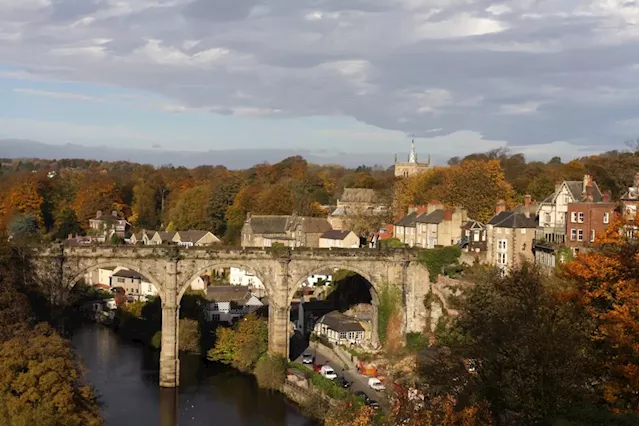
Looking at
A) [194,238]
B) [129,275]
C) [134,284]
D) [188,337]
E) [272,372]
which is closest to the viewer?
[272,372]

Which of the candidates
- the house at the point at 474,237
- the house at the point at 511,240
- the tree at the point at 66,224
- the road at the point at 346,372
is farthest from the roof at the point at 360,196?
the house at the point at 511,240

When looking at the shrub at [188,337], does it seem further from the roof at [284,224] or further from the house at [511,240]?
the roof at [284,224]

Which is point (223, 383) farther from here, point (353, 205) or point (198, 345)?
point (353, 205)

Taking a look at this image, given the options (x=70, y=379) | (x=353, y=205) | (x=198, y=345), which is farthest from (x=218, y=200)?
(x=70, y=379)

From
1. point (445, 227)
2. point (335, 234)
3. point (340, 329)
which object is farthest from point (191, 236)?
point (445, 227)

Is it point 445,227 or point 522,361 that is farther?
point 445,227

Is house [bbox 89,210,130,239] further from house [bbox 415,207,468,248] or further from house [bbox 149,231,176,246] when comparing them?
house [bbox 415,207,468,248]

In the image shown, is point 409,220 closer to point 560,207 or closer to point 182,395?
point 560,207
